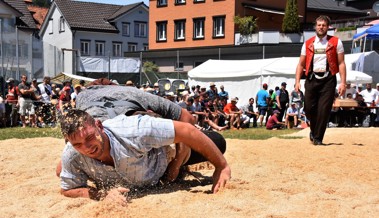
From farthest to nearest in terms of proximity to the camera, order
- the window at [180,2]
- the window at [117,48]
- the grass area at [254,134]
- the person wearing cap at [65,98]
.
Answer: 1. the window at [117,48]
2. the window at [180,2]
3. the person wearing cap at [65,98]
4. the grass area at [254,134]

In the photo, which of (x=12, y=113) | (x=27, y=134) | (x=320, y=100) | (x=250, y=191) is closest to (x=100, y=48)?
(x=12, y=113)

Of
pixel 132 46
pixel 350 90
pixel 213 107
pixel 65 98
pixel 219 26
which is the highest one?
pixel 219 26

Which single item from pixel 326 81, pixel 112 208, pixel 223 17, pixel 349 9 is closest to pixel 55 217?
pixel 112 208

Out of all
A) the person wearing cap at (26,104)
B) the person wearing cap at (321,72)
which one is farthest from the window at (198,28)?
the person wearing cap at (321,72)

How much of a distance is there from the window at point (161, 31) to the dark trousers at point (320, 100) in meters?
35.2

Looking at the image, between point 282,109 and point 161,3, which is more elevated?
point 161,3

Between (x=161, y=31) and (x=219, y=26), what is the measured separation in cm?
635

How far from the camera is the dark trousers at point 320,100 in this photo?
7.23 m

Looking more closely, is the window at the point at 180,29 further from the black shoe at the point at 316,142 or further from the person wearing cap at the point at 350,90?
the black shoe at the point at 316,142

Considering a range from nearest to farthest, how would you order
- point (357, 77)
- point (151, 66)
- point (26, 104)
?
point (26, 104)
point (357, 77)
point (151, 66)

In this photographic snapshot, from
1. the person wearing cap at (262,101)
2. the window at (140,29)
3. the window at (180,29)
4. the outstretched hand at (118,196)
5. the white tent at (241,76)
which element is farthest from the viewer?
the window at (140,29)

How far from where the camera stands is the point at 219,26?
3816 centimetres

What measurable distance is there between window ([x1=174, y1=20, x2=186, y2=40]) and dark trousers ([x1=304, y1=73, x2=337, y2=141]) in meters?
33.9

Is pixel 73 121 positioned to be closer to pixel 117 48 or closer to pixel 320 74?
pixel 320 74
